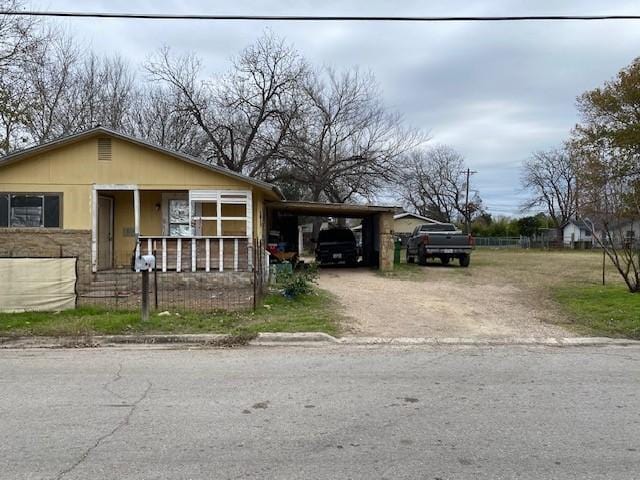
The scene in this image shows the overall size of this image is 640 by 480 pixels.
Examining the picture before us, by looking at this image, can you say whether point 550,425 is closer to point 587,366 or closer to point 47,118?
point 587,366

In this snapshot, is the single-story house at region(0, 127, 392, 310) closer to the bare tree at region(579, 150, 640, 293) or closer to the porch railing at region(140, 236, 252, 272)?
the porch railing at region(140, 236, 252, 272)

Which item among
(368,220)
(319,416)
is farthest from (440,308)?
(368,220)

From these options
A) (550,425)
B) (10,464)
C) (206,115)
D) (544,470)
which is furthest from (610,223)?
(206,115)

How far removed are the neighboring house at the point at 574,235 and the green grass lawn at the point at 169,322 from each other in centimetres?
6144

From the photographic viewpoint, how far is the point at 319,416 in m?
5.11

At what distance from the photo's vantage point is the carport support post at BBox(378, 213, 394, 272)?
22016 mm

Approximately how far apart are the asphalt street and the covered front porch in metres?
6.97

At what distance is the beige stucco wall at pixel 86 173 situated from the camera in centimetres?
1546

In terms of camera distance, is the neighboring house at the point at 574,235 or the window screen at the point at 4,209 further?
the neighboring house at the point at 574,235

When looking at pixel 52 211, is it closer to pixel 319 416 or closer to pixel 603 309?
pixel 319 416

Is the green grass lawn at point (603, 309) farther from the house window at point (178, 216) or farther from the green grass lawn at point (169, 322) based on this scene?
the house window at point (178, 216)

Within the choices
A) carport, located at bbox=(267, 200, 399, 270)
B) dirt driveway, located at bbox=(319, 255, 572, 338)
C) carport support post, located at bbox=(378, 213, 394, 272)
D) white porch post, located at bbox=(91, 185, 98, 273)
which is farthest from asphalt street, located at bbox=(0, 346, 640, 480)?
carport support post, located at bbox=(378, 213, 394, 272)

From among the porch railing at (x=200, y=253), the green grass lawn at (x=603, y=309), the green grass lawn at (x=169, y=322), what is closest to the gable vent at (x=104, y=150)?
the porch railing at (x=200, y=253)

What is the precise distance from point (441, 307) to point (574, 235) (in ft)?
226
